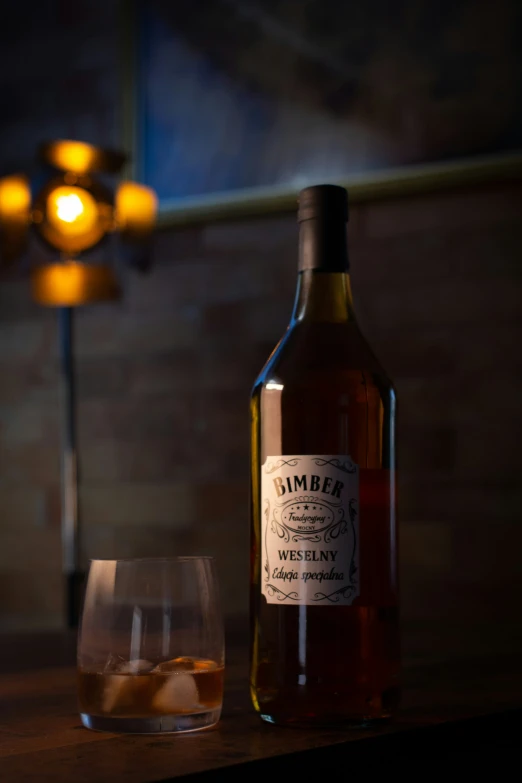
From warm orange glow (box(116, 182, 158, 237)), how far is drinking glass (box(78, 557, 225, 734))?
142 centimetres

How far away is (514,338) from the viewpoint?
1.81 metres

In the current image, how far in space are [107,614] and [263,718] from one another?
13 centimetres

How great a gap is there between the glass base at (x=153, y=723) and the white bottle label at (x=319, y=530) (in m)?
0.09

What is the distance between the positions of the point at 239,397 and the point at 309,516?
1.42 meters

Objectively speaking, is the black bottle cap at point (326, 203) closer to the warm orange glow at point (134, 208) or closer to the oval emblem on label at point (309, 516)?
the oval emblem on label at point (309, 516)

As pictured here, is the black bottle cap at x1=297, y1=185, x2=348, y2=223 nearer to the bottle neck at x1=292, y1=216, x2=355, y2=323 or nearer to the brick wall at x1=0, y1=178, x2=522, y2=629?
the bottle neck at x1=292, y1=216, x2=355, y2=323

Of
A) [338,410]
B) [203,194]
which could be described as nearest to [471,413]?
[203,194]

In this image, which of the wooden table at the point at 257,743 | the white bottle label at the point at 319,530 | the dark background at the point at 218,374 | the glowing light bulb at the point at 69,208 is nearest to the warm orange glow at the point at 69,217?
the glowing light bulb at the point at 69,208

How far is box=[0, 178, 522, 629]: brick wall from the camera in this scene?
1.83 meters

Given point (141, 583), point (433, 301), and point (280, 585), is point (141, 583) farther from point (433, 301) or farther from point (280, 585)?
point (433, 301)

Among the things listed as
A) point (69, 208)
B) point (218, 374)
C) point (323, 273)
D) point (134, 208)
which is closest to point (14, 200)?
point (69, 208)

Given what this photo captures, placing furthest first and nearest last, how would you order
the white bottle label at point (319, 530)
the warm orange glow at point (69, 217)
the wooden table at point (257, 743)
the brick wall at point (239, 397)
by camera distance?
the warm orange glow at point (69, 217), the brick wall at point (239, 397), the white bottle label at point (319, 530), the wooden table at point (257, 743)

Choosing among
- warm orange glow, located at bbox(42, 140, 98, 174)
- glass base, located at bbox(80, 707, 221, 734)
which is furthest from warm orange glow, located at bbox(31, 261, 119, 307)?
glass base, located at bbox(80, 707, 221, 734)

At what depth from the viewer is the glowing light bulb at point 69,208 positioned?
1.94m
